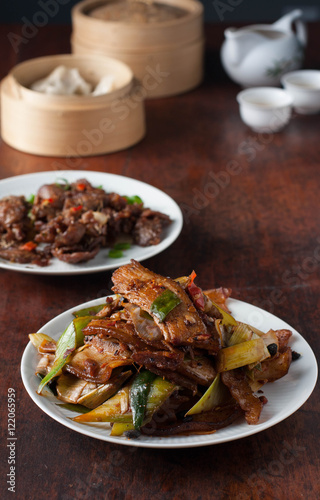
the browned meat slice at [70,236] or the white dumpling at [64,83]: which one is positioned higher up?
the browned meat slice at [70,236]

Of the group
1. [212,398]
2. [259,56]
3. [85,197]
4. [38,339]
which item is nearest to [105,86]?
[259,56]

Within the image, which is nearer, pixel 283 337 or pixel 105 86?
pixel 283 337

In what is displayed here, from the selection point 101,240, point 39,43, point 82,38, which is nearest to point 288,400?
point 101,240

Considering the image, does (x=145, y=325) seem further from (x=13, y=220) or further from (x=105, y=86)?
(x=105, y=86)

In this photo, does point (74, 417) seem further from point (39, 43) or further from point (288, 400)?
point (39, 43)

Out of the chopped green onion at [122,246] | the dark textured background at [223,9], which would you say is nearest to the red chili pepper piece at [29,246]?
the chopped green onion at [122,246]

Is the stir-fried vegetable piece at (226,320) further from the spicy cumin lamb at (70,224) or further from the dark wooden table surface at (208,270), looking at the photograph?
the spicy cumin lamb at (70,224)

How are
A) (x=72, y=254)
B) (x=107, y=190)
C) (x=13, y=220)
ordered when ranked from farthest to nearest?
(x=107, y=190) → (x=13, y=220) → (x=72, y=254)
